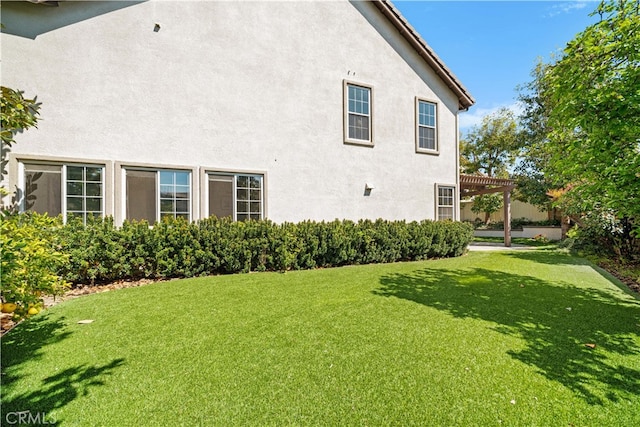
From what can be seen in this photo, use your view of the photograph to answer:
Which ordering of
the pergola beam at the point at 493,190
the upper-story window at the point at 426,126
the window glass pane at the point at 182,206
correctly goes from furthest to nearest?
the pergola beam at the point at 493,190, the upper-story window at the point at 426,126, the window glass pane at the point at 182,206

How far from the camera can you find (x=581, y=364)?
371cm

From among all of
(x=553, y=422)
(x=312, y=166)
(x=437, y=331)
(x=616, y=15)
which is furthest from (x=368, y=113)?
(x=553, y=422)

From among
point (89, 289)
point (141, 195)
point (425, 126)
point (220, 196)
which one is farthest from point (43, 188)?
point (425, 126)

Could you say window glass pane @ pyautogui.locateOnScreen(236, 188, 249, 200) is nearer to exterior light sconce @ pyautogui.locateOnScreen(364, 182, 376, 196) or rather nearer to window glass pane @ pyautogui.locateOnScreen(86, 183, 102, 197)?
window glass pane @ pyautogui.locateOnScreen(86, 183, 102, 197)

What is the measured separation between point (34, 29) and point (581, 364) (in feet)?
41.5

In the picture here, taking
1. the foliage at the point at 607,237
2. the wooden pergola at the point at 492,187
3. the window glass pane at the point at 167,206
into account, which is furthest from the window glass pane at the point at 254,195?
the foliage at the point at 607,237

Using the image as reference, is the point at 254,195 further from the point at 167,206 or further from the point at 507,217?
the point at 507,217

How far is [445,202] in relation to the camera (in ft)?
46.5

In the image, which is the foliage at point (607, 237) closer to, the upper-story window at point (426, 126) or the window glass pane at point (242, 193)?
the upper-story window at point (426, 126)

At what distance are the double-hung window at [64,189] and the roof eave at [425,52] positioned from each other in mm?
11900

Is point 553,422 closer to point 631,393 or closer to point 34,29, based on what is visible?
point 631,393

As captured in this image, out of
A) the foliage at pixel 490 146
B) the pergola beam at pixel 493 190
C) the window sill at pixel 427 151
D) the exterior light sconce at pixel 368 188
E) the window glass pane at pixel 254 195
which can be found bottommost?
the window glass pane at pixel 254 195

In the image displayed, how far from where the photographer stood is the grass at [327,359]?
2.83 m

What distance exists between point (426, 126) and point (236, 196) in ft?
29.4
